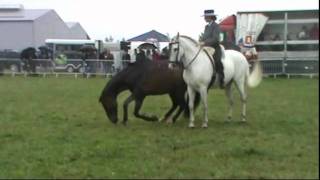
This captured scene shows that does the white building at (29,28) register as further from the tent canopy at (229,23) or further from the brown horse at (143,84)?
the brown horse at (143,84)

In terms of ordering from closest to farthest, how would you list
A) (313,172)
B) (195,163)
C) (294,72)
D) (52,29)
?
(313,172) → (195,163) → (294,72) → (52,29)

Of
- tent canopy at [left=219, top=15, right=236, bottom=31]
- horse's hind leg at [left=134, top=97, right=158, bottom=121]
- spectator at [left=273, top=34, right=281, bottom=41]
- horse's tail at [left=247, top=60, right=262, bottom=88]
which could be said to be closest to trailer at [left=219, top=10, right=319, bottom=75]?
spectator at [left=273, top=34, right=281, bottom=41]

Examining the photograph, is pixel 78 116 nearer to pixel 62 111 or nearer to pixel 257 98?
pixel 62 111

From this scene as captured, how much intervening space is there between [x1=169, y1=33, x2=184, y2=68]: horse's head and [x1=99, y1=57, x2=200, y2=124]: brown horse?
Answer: 0.79 meters

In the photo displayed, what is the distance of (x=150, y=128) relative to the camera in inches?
457

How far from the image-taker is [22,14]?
60.8 meters

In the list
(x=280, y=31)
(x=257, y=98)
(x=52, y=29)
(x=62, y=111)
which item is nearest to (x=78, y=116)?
(x=62, y=111)

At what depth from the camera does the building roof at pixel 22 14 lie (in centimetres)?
5649

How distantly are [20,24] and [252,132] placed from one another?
46.5 metres

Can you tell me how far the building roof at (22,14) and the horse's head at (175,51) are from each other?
45799mm

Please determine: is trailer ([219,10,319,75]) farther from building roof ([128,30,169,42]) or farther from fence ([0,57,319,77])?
building roof ([128,30,169,42])

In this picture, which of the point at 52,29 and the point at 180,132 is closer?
the point at 180,132

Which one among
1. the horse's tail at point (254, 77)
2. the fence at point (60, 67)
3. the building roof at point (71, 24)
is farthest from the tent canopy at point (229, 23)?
the building roof at point (71, 24)

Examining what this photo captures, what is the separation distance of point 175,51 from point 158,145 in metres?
2.47
